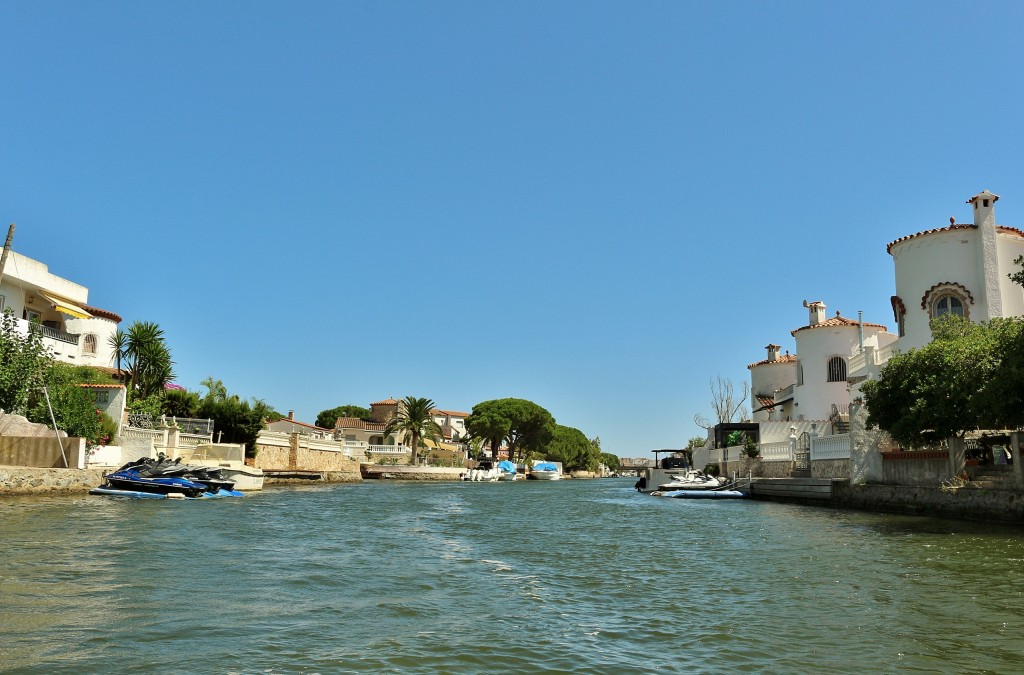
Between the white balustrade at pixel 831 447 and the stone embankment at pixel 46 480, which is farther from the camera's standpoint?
the white balustrade at pixel 831 447

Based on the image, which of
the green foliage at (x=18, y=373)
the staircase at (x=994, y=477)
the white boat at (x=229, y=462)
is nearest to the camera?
the staircase at (x=994, y=477)

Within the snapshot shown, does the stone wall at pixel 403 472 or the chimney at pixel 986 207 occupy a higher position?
the chimney at pixel 986 207

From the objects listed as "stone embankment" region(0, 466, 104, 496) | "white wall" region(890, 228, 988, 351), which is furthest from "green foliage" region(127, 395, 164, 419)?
"white wall" region(890, 228, 988, 351)

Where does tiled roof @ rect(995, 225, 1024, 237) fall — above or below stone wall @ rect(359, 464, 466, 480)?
above

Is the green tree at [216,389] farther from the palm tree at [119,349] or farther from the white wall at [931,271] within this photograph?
the white wall at [931,271]

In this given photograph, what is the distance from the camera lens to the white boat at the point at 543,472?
10438 centimetres

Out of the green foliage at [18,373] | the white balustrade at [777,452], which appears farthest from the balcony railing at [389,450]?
the green foliage at [18,373]

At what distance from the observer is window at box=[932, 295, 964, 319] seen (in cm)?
3562

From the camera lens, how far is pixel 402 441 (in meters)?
88.8

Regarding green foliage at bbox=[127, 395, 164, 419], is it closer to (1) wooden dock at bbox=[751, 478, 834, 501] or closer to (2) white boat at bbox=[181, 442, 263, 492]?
(2) white boat at bbox=[181, 442, 263, 492]

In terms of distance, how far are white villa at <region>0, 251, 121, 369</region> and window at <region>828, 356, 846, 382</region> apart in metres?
43.3

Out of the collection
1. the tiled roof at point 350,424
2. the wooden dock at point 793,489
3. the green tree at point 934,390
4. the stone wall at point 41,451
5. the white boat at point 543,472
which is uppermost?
the tiled roof at point 350,424

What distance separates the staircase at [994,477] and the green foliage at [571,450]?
306 ft

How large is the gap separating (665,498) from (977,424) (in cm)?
2308
